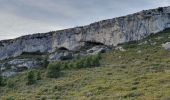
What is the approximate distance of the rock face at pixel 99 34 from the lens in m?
77.4

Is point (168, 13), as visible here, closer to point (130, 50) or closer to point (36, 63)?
point (130, 50)

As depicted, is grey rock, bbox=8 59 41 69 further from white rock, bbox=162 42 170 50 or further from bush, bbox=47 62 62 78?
white rock, bbox=162 42 170 50

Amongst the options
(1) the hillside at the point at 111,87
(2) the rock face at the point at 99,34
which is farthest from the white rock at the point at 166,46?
(2) the rock face at the point at 99,34

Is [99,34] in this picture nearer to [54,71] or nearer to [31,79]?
[54,71]

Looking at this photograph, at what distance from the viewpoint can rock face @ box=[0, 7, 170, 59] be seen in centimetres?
7744

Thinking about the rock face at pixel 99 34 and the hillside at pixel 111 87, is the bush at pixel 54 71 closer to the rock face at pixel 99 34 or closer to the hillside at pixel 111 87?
the hillside at pixel 111 87

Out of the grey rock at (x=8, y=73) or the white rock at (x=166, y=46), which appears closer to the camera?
the white rock at (x=166, y=46)

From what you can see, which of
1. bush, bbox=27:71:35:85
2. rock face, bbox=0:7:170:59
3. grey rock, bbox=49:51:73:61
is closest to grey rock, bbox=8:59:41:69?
grey rock, bbox=49:51:73:61

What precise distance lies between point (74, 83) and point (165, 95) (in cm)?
1477

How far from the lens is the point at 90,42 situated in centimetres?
8994

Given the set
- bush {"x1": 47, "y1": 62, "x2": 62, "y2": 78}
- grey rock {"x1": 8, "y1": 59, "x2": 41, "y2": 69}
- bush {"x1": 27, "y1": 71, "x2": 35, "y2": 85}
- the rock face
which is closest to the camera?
bush {"x1": 27, "y1": 71, "x2": 35, "y2": 85}

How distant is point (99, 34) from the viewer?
86688 millimetres

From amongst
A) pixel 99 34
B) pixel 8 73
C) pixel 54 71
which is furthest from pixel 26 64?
pixel 54 71

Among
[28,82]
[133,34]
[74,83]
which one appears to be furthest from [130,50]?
[74,83]
